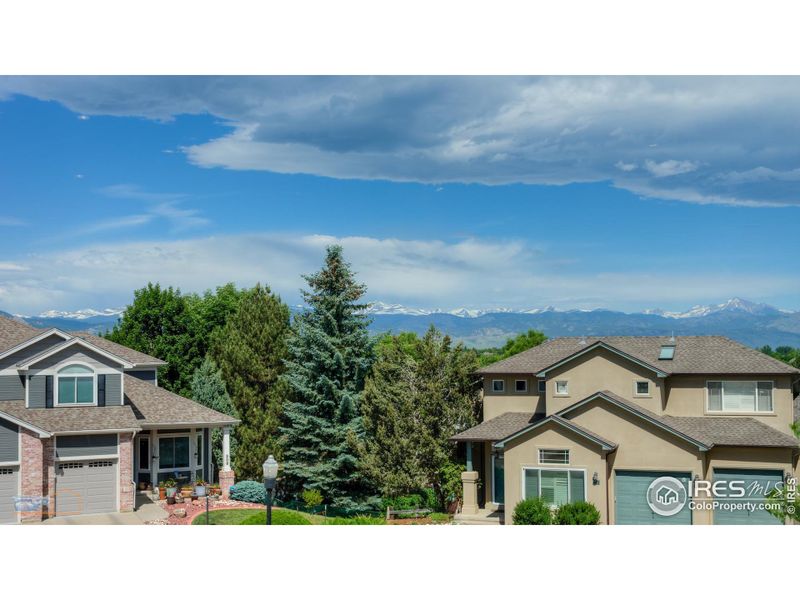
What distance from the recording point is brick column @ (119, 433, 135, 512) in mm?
24203

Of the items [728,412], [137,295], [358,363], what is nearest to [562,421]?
[728,412]

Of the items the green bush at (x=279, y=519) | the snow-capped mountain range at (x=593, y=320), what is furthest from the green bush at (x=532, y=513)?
the snow-capped mountain range at (x=593, y=320)

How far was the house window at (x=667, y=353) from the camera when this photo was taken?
2477cm

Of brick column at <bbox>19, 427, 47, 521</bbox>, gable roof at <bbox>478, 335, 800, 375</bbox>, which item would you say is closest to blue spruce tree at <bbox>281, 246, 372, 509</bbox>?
gable roof at <bbox>478, 335, 800, 375</bbox>

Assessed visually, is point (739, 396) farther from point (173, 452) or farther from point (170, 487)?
point (173, 452)

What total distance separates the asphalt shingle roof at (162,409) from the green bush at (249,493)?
89.0 inches

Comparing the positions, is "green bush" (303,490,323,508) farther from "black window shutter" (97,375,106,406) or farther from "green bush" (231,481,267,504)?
"black window shutter" (97,375,106,406)

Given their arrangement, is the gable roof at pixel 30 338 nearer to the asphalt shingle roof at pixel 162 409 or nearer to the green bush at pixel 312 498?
the asphalt shingle roof at pixel 162 409

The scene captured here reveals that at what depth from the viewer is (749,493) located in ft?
72.8

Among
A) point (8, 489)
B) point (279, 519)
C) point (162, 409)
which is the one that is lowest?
point (279, 519)

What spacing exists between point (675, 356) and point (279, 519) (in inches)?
524

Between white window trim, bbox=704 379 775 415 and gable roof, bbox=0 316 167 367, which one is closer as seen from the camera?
white window trim, bbox=704 379 775 415

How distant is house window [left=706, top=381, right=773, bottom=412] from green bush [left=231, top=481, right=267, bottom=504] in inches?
593
